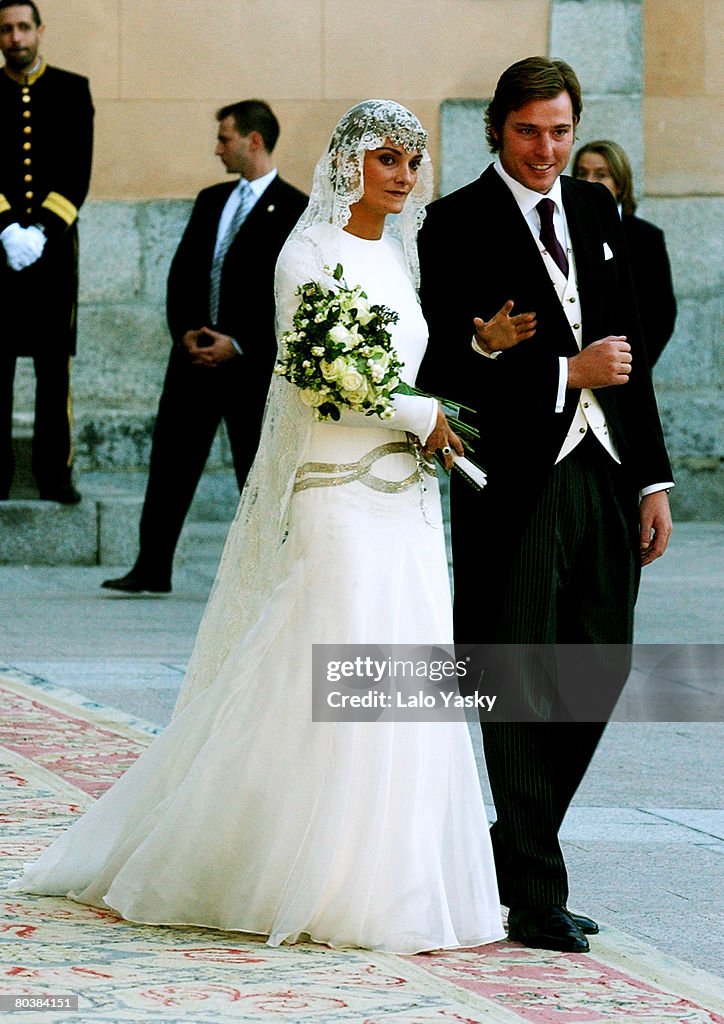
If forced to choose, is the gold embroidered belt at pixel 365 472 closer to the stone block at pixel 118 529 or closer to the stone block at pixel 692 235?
the stone block at pixel 118 529

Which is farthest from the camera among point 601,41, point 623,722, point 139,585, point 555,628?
point 601,41

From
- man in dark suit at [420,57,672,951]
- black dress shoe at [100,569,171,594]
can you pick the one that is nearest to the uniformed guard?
black dress shoe at [100,569,171,594]

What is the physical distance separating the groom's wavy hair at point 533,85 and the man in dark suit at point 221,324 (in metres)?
4.84

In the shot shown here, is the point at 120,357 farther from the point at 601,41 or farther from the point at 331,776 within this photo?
the point at 331,776

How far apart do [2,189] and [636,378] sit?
6468 millimetres

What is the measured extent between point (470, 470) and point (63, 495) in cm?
660

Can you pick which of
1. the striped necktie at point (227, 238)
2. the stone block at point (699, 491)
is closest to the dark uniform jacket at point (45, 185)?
the striped necktie at point (227, 238)

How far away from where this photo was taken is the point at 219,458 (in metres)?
13.0

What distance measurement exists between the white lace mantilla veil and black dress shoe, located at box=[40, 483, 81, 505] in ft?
20.0

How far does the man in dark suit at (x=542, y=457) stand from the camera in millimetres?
4668

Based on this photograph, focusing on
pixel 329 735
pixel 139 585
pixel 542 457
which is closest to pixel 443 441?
pixel 542 457

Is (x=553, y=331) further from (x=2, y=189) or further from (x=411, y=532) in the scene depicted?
(x=2, y=189)

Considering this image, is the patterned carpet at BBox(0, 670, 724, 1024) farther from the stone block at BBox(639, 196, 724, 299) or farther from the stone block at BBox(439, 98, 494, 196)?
the stone block at BBox(639, 196, 724, 299)

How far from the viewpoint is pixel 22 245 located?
10.6 m
